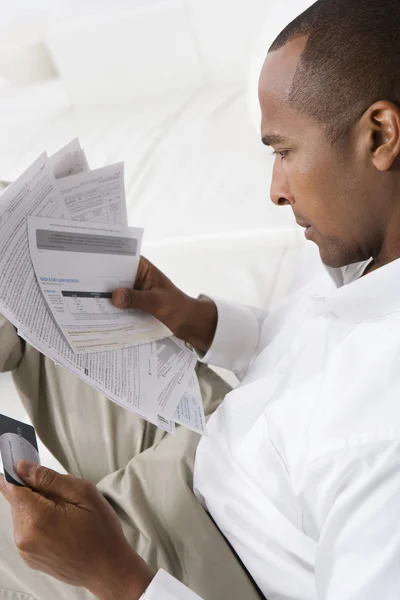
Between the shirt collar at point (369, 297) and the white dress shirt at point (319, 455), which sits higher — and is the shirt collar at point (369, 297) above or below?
above

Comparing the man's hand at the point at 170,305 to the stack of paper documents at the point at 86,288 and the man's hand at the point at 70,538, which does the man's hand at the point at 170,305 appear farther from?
the man's hand at the point at 70,538

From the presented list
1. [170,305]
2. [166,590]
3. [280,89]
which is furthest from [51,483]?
[280,89]

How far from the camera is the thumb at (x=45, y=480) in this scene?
28.2 inches

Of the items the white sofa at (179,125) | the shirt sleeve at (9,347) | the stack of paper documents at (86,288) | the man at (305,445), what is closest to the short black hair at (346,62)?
the man at (305,445)

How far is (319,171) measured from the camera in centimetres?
72

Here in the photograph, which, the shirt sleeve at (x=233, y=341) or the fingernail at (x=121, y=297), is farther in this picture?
the shirt sleeve at (x=233, y=341)

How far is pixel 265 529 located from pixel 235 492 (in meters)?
0.06

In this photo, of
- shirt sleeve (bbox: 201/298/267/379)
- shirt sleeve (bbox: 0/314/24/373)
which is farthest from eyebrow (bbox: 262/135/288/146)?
shirt sleeve (bbox: 0/314/24/373)

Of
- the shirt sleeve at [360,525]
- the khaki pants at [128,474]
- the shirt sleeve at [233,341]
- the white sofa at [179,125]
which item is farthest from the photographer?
the white sofa at [179,125]

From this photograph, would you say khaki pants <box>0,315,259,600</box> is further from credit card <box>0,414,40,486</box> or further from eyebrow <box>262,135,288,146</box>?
eyebrow <box>262,135,288,146</box>

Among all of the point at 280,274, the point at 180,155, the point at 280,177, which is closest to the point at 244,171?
the point at 180,155

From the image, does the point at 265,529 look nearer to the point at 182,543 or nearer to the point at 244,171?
the point at 182,543

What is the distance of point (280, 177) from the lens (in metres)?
0.79

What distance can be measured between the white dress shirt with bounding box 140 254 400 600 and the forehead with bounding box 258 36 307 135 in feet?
0.60
